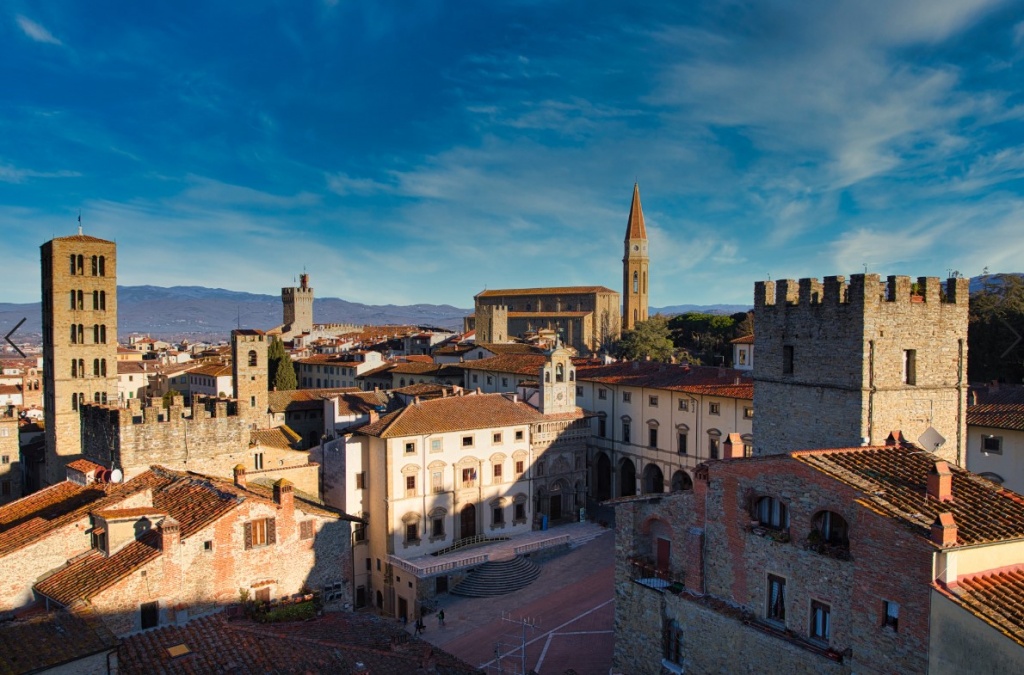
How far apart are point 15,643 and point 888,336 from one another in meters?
24.7

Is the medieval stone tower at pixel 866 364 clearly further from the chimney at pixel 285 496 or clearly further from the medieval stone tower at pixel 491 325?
the medieval stone tower at pixel 491 325

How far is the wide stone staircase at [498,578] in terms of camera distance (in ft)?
126

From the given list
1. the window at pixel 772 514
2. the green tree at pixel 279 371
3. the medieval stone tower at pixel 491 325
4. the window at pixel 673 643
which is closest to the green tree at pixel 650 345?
the medieval stone tower at pixel 491 325

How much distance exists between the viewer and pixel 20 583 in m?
22.2

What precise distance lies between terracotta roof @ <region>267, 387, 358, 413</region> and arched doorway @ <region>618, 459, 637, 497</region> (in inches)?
1030

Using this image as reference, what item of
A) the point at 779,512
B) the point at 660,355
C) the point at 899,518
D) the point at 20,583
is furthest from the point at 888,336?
the point at 660,355

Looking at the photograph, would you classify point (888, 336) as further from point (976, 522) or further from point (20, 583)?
point (20, 583)

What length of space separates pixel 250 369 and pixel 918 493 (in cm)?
5875

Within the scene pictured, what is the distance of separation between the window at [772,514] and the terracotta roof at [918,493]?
1571mm

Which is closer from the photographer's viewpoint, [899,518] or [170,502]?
[899,518]

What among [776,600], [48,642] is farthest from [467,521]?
[48,642]

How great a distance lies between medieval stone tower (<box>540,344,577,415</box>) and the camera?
49688 mm

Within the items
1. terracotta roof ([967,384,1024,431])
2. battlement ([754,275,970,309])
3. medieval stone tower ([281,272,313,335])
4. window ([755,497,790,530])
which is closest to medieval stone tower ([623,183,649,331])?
medieval stone tower ([281,272,313,335])

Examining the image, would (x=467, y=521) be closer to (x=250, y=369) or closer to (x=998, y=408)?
(x=998, y=408)
